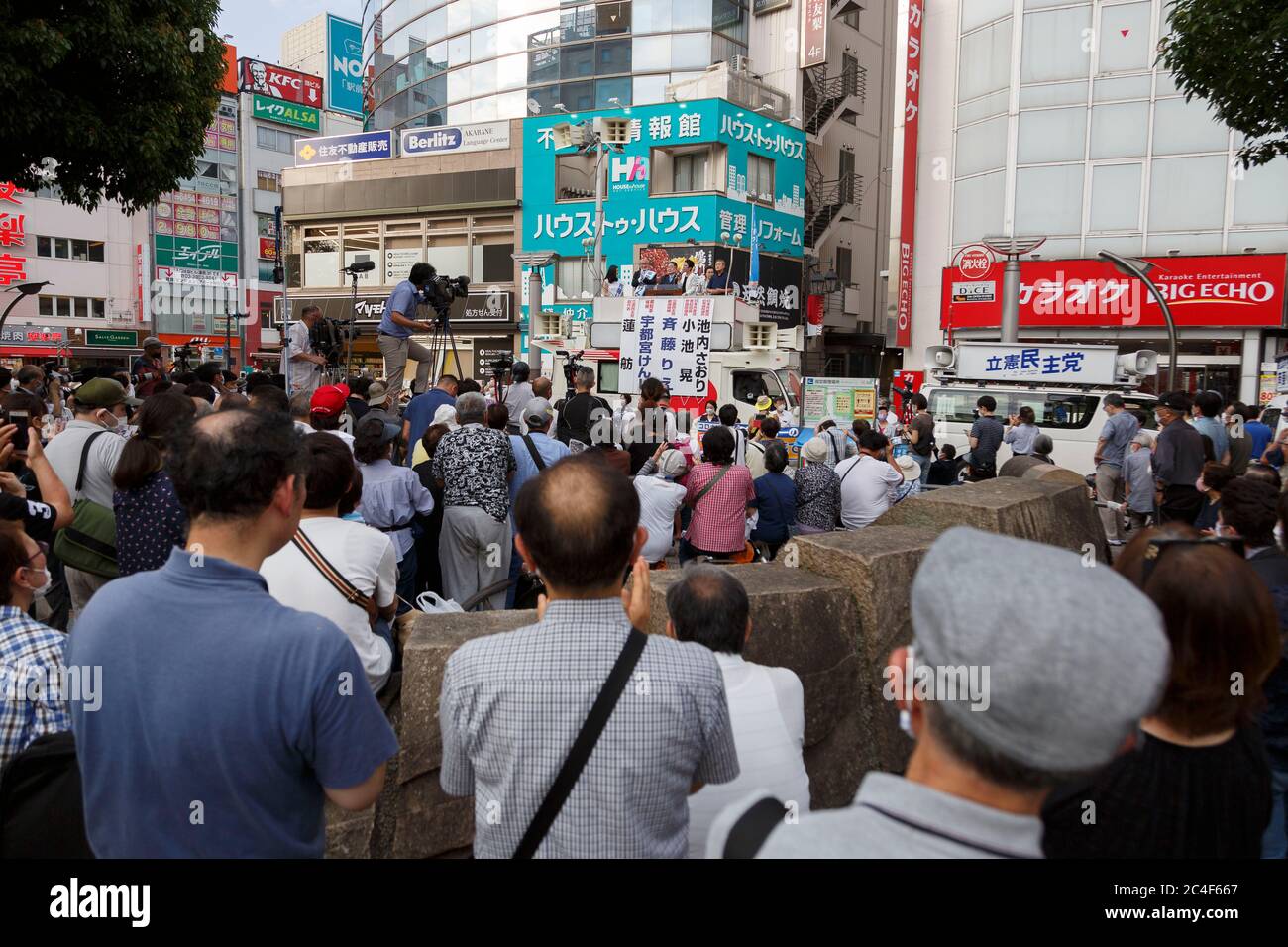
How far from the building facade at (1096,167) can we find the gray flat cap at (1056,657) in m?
24.7

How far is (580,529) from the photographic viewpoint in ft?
6.48

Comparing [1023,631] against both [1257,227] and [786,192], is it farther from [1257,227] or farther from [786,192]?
[786,192]

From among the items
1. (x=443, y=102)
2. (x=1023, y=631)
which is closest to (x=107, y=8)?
(x=1023, y=631)

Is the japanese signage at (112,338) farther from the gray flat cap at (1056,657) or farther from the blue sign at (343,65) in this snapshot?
the gray flat cap at (1056,657)

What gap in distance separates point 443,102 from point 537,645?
38.3 m

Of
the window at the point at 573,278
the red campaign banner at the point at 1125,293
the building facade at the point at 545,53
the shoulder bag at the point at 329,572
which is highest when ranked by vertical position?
the building facade at the point at 545,53

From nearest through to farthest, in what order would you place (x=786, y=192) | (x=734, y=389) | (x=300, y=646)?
(x=300, y=646), (x=734, y=389), (x=786, y=192)

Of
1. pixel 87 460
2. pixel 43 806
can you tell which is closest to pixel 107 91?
pixel 87 460

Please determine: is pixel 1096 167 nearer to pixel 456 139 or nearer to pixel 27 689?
pixel 456 139

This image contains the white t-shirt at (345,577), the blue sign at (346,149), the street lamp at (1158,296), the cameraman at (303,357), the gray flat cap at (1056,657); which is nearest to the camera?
the gray flat cap at (1056,657)

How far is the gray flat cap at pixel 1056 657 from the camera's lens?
3.79ft

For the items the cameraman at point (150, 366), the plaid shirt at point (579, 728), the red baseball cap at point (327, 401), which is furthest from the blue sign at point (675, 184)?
the plaid shirt at point (579, 728)

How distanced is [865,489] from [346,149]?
112 feet

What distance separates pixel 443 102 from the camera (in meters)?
36.4
